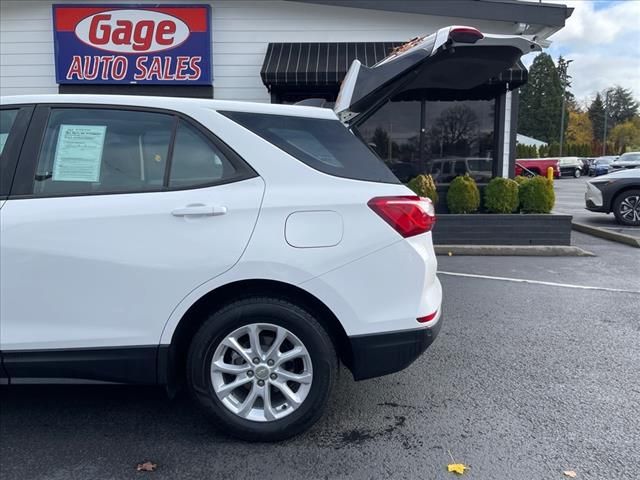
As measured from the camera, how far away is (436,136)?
10.2 m

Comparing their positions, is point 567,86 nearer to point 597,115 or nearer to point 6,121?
point 597,115

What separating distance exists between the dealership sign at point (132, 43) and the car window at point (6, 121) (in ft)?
23.3

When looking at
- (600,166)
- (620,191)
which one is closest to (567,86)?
(600,166)

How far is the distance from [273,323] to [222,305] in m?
0.29

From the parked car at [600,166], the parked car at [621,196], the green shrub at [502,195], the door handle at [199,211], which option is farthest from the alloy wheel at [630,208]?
the parked car at [600,166]

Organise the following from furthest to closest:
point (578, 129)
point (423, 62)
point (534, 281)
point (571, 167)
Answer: point (578, 129) < point (571, 167) < point (534, 281) < point (423, 62)

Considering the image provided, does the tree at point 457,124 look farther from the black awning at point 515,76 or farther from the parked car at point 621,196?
the parked car at point 621,196

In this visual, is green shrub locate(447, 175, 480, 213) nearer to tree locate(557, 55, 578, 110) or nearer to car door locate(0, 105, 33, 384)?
car door locate(0, 105, 33, 384)

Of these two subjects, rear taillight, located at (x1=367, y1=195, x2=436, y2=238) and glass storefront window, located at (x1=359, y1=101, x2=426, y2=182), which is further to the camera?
glass storefront window, located at (x1=359, y1=101, x2=426, y2=182)

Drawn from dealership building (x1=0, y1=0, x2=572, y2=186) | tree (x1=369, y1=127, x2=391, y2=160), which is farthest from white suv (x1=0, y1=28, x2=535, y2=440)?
tree (x1=369, y1=127, x2=391, y2=160)

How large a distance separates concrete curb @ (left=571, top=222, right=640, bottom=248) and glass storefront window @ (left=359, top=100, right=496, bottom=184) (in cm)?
245

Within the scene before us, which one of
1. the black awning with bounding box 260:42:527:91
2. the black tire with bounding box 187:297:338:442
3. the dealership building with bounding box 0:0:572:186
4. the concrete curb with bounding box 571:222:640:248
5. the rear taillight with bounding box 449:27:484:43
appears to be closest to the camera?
the black tire with bounding box 187:297:338:442

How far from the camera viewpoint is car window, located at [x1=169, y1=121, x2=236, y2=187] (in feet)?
9.24

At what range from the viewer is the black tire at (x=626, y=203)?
11.4m
